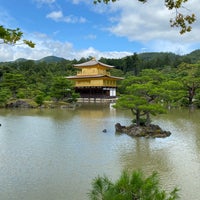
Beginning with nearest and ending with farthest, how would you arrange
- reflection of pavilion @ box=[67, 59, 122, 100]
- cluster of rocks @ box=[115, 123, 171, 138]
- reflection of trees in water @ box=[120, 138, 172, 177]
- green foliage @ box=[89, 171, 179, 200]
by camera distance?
green foliage @ box=[89, 171, 179, 200] < reflection of trees in water @ box=[120, 138, 172, 177] < cluster of rocks @ box=[115, 123, 171, 138] < reflection of pavilion @ box=[67, 59, 122, 100]

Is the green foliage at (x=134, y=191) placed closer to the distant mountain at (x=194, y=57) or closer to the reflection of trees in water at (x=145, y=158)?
the reflection of trees in water at (x=145, y=158)

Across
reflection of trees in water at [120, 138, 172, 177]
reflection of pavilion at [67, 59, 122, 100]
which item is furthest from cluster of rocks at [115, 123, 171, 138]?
reflection of pavilion at [67, 59, 122, 100]

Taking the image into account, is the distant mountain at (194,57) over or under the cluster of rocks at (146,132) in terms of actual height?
over

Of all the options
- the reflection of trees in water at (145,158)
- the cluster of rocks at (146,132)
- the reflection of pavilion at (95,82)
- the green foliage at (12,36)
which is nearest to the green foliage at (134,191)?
the green foliage at (12,36)

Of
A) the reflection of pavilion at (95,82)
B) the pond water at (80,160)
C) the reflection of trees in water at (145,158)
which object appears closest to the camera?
the pond water at (80,160)

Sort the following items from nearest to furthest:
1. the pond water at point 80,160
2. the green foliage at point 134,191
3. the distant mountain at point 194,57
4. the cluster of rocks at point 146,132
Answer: the green foliage at point 134,191 → the pond water at point 80,160 → the cluster of rocks at point 146,132 → the distant mountain at point 194,57

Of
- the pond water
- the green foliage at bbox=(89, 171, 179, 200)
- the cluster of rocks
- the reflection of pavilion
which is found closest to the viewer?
the green foliage at bbox=(89, 171, 179, 200)

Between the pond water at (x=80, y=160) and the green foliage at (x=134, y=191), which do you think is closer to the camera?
the green foliage at (x=134, y=191)

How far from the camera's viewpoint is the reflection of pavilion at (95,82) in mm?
32125

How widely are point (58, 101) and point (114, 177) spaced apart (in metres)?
19.4

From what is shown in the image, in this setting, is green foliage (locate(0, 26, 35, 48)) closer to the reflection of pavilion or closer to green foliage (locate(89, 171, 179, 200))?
green foliage (locate(89, 171, 179, 200))

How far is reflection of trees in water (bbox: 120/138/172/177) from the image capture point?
23.1ft

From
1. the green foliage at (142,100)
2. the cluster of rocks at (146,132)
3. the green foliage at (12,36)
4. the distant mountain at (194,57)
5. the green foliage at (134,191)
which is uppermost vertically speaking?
the distant mountain at (194,57)

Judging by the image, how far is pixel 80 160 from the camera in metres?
7.53
